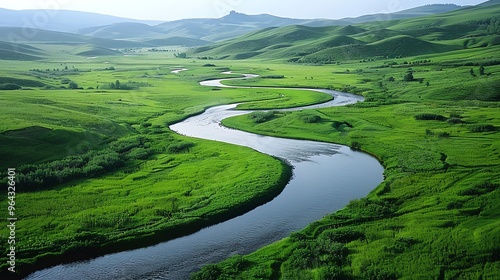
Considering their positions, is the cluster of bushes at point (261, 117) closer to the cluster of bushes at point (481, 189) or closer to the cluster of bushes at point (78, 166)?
the cluster of bushes at point (78, 166)

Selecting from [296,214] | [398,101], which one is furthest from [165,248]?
[398,101]

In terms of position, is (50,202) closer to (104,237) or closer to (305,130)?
(104,237)

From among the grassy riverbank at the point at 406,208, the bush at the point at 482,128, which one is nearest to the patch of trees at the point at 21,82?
the grassy riverbank at the point at 406,208

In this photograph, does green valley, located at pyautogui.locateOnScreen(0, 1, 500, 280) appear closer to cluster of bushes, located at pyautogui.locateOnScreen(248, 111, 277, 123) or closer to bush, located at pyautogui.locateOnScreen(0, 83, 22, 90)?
→ cluster of bushes, located at pyautogui.locateOnScreen(248, 111, 277, 123)

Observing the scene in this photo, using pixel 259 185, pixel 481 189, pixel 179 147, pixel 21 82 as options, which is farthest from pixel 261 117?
pixel 21 82

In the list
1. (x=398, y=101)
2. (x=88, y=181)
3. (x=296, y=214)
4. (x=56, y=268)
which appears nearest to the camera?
(x=56, y=268)
